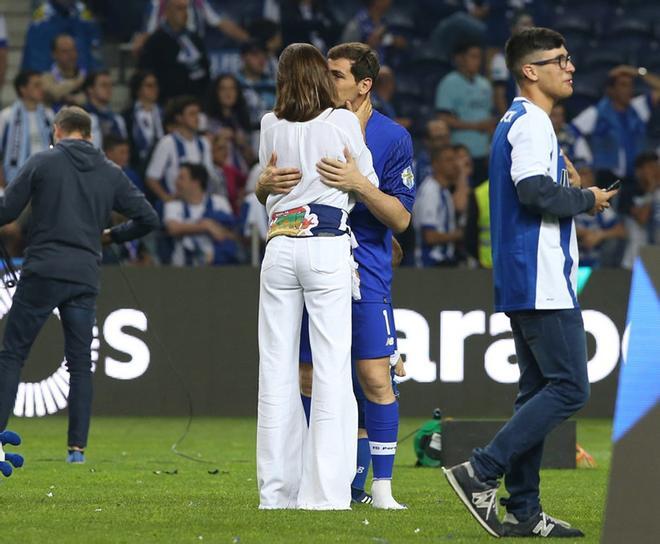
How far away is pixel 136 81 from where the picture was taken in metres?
15.2

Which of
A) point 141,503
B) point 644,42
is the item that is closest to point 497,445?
point 141,503

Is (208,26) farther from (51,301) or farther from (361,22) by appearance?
(51,301)

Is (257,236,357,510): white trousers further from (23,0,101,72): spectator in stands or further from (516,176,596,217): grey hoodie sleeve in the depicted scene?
(23,0,101,72): spectator in stands

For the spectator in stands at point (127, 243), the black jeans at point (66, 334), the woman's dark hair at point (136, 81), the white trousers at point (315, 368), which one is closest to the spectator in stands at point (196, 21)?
the woman's dark hair at point (136, 81)

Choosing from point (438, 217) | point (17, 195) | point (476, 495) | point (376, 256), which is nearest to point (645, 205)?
point (438, 217)

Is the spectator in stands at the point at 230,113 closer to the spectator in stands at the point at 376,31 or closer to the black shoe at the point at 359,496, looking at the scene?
the spectator in stands at the point at 376,31

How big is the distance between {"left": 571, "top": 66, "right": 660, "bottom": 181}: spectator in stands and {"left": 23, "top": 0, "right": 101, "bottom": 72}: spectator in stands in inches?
203

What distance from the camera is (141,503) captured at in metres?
6.70

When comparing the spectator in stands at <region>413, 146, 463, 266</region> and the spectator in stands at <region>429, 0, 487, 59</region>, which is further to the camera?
the spectator in stands at <region>429, 0, 487, 59</region>

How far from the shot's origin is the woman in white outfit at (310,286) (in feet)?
19.9

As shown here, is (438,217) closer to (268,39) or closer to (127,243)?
(127,243)

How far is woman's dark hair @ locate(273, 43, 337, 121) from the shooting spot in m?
6.06

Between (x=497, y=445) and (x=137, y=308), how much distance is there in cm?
729

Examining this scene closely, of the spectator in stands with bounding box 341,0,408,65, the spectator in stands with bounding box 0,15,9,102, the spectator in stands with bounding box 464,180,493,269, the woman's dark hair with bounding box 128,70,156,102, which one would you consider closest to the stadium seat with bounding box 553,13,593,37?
the spectator in stands with bounding box 341,0,408,65
